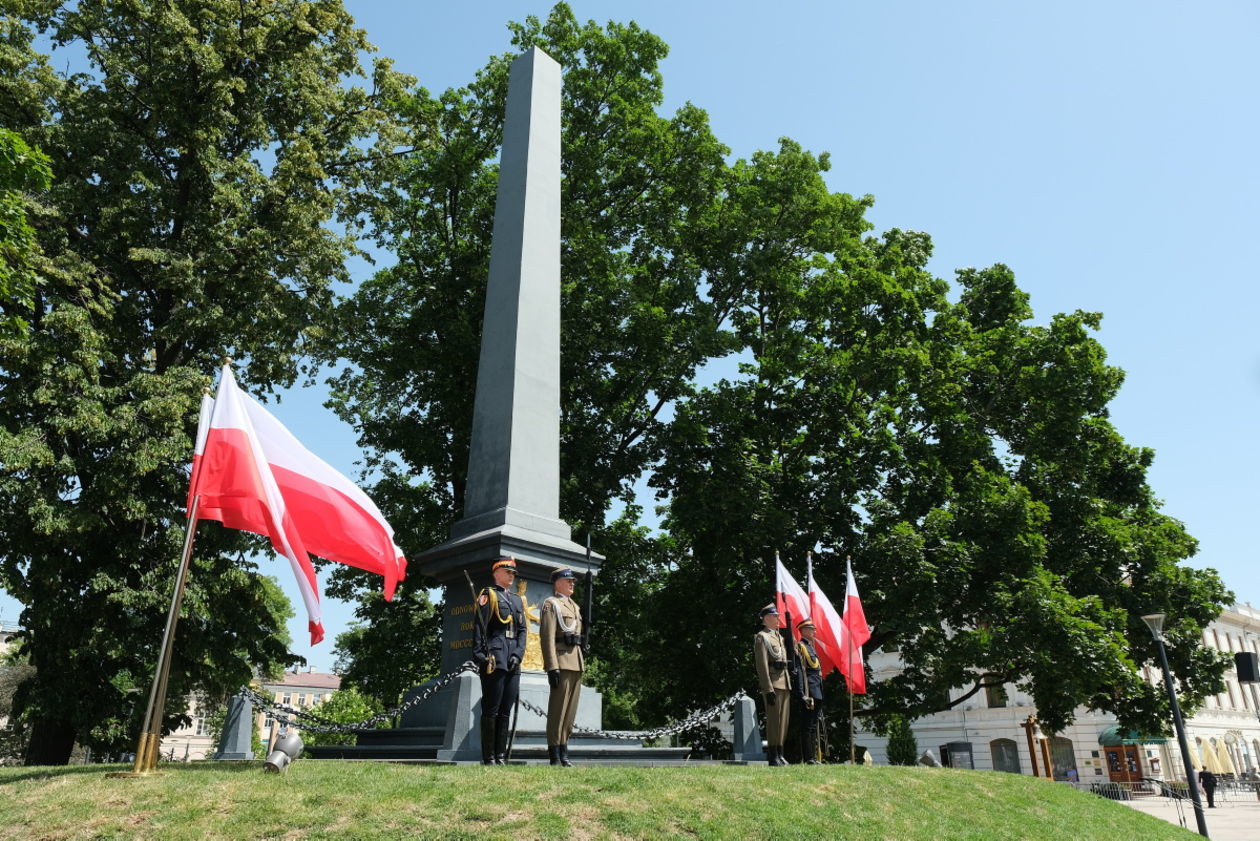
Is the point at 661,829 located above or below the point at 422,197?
below

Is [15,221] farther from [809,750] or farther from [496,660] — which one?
[809,750]

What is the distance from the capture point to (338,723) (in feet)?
32.5

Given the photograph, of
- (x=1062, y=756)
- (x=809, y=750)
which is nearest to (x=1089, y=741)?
(x=1062, y=756)

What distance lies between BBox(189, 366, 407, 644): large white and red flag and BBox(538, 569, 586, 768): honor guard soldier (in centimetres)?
154

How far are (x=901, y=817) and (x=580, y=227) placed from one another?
54.4 ft

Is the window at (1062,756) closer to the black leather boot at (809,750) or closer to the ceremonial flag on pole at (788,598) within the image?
the ceremonial flag on pole at (788,598)

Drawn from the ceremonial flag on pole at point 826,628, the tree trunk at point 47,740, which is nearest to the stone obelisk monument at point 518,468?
the ceremonial flag on pole at point 826,628

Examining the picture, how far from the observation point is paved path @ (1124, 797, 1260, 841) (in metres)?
19.3

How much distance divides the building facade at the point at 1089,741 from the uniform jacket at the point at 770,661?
104 ft

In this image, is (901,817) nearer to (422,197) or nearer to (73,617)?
(73,617)

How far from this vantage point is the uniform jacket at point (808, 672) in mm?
11664

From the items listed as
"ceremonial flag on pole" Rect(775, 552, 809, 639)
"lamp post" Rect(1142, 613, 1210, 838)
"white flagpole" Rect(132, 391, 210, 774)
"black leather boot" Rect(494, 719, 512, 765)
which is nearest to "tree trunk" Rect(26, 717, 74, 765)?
"white flagpole" Rect(132, 391, 210, 774)

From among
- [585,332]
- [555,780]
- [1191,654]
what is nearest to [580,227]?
[585,332]

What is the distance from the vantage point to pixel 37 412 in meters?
14.5
